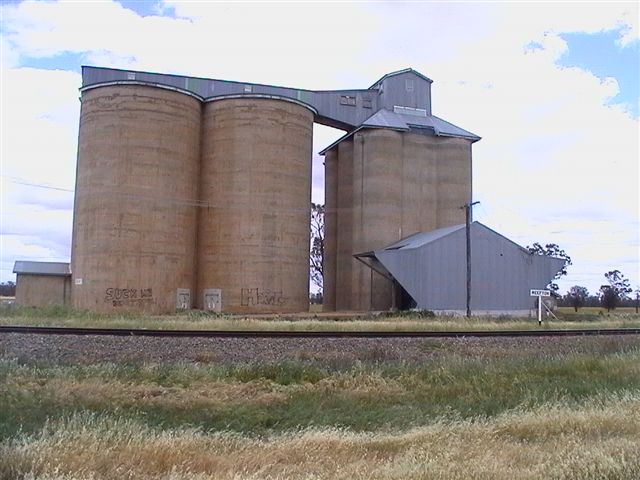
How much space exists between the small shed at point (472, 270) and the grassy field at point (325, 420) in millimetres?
27633

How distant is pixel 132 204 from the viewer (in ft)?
142

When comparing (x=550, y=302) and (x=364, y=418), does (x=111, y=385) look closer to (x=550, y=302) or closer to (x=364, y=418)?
(x=364, y=418)

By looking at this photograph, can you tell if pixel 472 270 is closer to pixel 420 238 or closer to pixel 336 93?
pixel 420 238

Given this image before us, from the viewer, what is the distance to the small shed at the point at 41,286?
1877 inches

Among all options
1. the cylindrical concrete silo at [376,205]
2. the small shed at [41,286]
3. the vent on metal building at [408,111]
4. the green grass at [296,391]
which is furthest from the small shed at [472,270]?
the green grass at [296,391]

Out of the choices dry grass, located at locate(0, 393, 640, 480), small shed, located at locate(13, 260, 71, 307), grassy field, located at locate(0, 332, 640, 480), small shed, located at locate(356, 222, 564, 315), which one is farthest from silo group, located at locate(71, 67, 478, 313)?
dry grass, located at locate(0, 393, 640, 480)

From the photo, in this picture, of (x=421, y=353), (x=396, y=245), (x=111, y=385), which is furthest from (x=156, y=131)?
(x=111, y=385)

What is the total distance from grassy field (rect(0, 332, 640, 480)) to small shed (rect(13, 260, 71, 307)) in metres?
36.1

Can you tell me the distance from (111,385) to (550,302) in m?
41.6

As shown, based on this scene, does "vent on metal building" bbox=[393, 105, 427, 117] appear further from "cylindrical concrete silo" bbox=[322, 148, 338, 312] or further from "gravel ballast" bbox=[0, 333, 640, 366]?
"gravel ballast" bbox=[0, 333, 640, 366]

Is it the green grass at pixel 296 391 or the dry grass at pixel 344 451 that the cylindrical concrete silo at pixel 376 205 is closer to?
the green grass at pixel 296 391

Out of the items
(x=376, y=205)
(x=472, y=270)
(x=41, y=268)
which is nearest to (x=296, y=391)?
(x=472, y=270)

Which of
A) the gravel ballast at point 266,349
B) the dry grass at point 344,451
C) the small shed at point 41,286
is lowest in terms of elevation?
the dry grass at point 344,451

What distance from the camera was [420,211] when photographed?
54062mm
